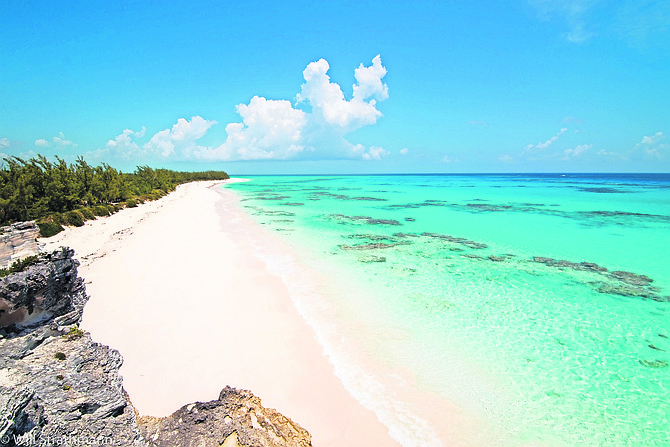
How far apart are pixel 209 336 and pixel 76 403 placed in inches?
130

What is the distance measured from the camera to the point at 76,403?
3.43 metres

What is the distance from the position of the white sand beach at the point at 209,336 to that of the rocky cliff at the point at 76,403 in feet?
3.59


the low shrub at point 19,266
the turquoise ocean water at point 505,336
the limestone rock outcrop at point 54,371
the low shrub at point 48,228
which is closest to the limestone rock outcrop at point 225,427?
the limestone rock outcrop at point 54,371

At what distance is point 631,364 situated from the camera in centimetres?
627

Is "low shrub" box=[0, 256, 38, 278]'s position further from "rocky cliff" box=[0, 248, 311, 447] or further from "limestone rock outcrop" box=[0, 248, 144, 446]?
"rocky cliff" box=[0, 248, 311, 447]

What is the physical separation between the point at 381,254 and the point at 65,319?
35.4 ft

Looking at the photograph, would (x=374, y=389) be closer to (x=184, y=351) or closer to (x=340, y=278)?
(x=184, y=351)

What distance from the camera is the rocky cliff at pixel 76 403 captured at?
2859mm

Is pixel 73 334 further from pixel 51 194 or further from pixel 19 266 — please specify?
pixel 51 194

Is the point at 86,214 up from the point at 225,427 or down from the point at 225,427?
down

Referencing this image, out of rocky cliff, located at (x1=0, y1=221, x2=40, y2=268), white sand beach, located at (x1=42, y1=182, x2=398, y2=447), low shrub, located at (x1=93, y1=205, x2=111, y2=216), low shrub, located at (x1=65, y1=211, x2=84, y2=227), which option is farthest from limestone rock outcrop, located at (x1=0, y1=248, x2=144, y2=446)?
low shrub, located at (x1=93, y1=205, x2=111, y2=216)

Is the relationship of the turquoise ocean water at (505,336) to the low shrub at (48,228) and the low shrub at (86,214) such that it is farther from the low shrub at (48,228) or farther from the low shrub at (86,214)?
the low shrub at (86,214)

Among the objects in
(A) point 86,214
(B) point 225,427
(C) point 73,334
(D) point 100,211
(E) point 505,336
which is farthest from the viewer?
(D) point 100,211

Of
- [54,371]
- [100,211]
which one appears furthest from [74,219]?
[54,371]
